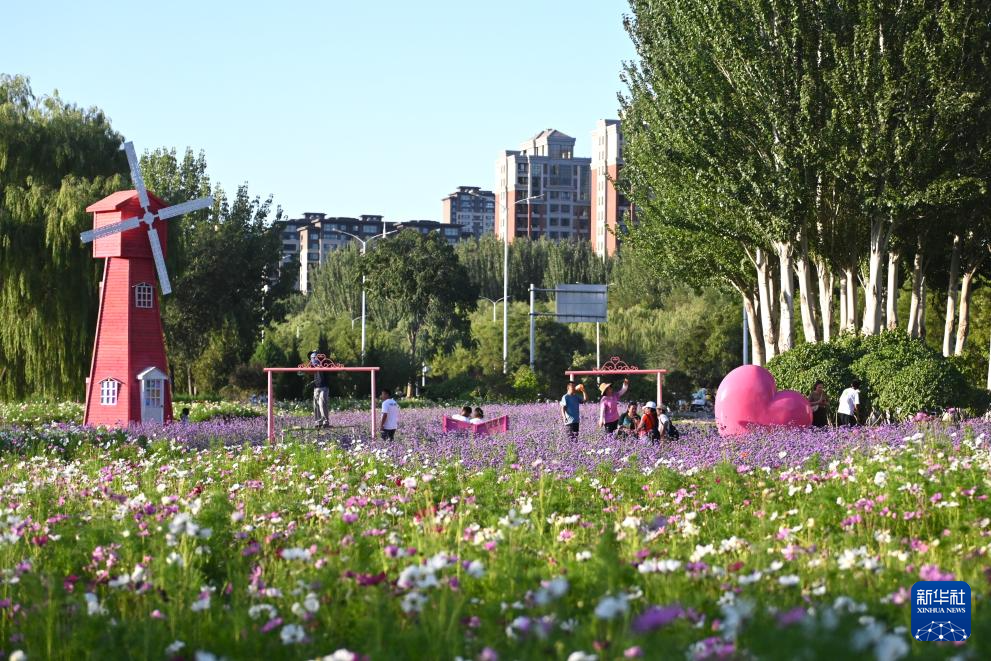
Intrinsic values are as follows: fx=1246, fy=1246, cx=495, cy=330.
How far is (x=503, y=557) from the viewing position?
7.28 metres

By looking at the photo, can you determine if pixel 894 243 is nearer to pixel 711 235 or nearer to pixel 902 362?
pixel 711 235

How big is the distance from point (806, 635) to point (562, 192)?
168 metres

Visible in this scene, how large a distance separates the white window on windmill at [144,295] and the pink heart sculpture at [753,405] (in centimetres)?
1466

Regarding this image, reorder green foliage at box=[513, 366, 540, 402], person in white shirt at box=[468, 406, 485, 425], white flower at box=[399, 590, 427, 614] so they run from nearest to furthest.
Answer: white flower at box=[399, 590, 427, 614] < person in white shirt at box=[468, 406, 485, 425] < green foliage at box=[513, 366, 540, 402]

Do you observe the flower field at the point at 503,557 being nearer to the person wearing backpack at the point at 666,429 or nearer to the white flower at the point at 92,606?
the white flower at the point at 92,606

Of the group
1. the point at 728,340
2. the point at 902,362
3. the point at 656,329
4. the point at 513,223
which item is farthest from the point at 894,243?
the point at 513,223

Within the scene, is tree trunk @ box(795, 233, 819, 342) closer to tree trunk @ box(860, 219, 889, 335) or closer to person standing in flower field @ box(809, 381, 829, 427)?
tree trunk @ box(860, 219, 889, 335)

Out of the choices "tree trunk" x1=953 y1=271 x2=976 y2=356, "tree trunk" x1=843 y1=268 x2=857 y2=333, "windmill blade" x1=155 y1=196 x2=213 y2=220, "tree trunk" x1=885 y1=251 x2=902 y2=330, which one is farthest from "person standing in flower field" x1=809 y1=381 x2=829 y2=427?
"windmill blade" x1=155 y1=196 x2=213 y2=220

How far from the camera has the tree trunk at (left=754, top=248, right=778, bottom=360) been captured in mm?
35000

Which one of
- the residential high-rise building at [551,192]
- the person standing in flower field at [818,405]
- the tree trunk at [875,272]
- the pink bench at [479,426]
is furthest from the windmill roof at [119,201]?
the residential high-rise building at [551,192]

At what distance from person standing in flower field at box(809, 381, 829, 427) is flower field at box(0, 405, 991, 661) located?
8399 mm

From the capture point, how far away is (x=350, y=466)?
50.1ft

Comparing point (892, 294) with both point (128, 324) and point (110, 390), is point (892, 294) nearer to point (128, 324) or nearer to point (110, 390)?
point (128, 324)

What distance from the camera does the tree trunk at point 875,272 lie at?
29641 mm
